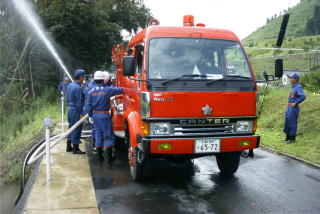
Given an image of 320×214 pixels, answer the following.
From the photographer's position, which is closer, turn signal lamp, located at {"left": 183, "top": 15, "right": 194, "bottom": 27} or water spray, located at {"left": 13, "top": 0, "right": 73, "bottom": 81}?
turn signal lamp, located at {"left": 183, "top": 15, "right": 194, "bottom": 27}

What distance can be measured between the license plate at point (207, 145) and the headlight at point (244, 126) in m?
0.45

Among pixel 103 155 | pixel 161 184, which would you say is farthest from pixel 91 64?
pixel 161 184

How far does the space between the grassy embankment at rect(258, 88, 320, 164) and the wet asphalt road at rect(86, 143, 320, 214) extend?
2.91 ft

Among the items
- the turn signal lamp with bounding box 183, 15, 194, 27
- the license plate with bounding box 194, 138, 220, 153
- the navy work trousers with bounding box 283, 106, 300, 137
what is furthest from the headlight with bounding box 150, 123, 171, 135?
the navy work trousers with bounding box 283, 106, 300, 137

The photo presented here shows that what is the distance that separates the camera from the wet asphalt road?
520cm

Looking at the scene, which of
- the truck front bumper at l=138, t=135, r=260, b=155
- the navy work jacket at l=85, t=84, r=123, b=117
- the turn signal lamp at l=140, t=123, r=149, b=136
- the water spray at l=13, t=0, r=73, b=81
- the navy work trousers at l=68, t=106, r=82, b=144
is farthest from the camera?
the water spray at l=13, t=0, r=73, b=81

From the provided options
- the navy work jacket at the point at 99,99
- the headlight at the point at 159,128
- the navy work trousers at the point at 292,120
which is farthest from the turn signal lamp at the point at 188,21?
the navy work trousers at the point at 292,120

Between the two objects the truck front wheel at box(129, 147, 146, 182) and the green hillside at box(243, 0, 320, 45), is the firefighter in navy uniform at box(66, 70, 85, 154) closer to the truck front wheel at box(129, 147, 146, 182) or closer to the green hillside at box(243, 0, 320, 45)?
the truck front wheel at box(129, 147, 146, 182)

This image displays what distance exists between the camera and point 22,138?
517 inches

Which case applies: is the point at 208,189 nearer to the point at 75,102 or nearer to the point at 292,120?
the point at 75,102

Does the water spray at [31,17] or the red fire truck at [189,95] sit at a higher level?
the water spray at [31,17]

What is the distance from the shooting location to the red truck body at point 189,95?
5430mm

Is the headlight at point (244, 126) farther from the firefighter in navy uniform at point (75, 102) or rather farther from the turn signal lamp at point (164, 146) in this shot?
the firefighter in navy uniform at point (75, 102)

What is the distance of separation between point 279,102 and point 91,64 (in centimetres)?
1313
